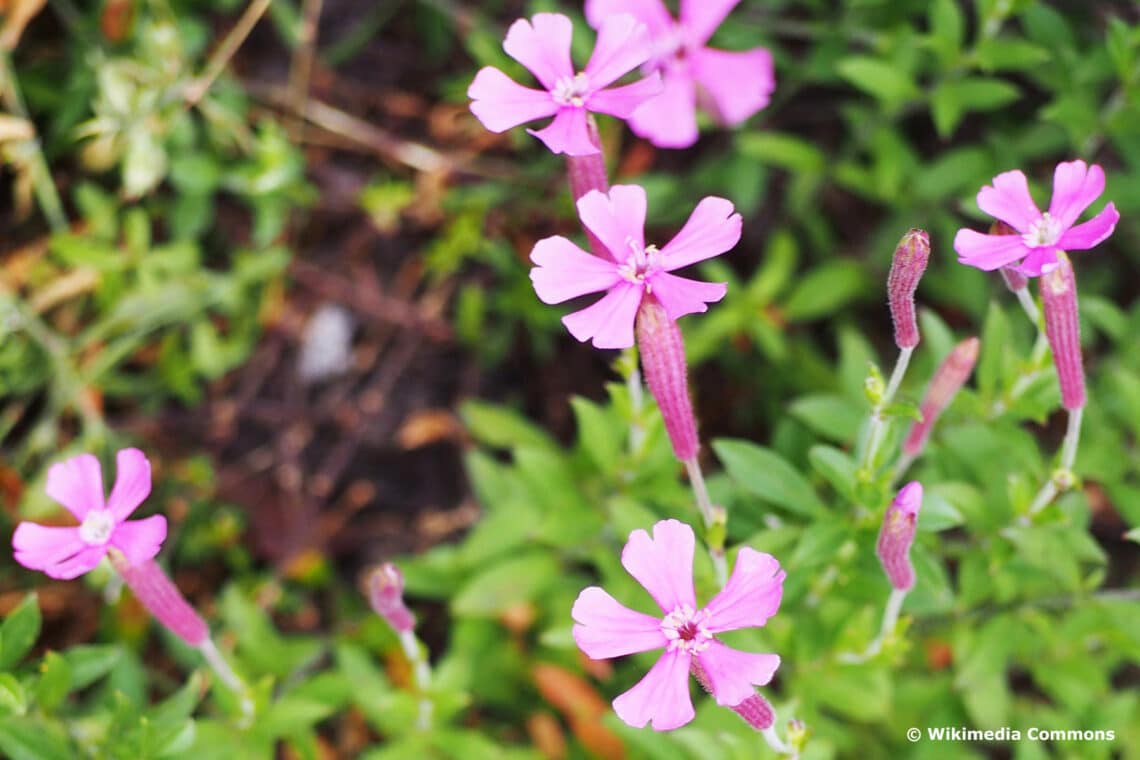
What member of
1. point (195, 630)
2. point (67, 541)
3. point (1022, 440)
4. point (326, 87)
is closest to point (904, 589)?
point (1022, 440)

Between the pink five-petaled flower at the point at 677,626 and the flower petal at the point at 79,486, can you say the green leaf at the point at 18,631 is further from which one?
the pink five-petaled flower at the point at 677,626

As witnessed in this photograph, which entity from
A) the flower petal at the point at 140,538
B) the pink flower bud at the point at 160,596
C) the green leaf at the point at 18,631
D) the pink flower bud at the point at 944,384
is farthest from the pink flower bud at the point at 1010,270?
the green leaf at the point at 18,631

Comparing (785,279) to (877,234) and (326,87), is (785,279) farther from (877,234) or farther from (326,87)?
(326,87)

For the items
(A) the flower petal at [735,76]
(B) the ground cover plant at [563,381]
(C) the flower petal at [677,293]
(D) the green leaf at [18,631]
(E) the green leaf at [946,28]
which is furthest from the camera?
(A) the flower petal at [735,76]

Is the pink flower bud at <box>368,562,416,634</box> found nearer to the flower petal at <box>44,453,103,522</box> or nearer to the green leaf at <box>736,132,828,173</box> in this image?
the flower petal at <box>44,453,103,522</box>

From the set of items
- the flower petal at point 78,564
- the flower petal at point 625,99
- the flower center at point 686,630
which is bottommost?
the flower center at point 686,630

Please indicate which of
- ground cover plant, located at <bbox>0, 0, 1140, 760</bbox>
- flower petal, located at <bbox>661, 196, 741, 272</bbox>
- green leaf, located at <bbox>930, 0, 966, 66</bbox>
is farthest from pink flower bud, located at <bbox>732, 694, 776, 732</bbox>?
green leaf, located at <bbox>930, 0, 966, 66</bbox>

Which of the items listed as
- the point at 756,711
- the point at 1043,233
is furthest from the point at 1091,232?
the point at 756,711
